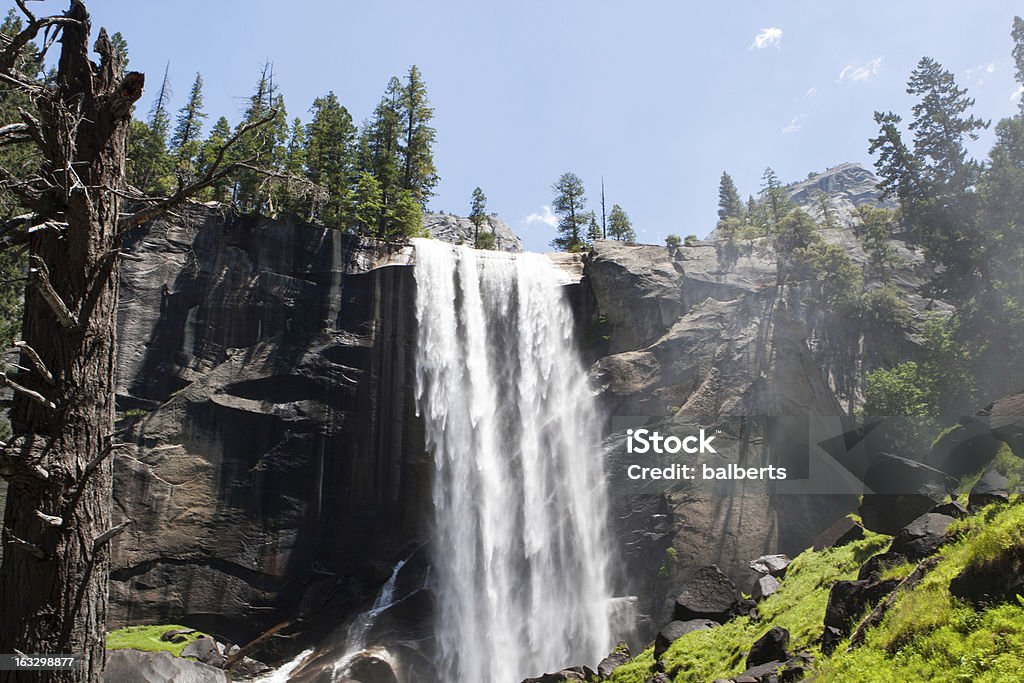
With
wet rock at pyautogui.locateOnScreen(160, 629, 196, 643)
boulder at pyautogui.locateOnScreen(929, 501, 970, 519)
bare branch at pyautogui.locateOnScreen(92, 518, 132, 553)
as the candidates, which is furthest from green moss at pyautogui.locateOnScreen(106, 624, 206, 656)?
boulder at pyautogui.locateOnScreen(929, 501, 970, 519)

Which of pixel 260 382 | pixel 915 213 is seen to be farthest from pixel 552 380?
pixel 915 213

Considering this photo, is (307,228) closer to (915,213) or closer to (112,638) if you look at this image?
(112,638)

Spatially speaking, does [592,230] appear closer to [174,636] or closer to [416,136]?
[416,136]

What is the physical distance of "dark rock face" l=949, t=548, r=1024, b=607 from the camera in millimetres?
8750

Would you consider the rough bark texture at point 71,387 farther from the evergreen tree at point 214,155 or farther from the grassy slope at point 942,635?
the evergreen tree at point 214,155

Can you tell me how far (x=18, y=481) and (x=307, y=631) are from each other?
25.9 meters

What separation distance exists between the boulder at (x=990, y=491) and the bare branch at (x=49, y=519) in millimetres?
14859

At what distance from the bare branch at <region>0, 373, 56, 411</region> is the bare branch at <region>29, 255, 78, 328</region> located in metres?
0.53

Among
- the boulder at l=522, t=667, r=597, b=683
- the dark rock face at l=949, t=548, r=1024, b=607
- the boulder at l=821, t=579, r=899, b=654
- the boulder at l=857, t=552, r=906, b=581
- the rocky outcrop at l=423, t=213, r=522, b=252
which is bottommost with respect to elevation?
the boulder at l=522, t=667, r=597, b=683

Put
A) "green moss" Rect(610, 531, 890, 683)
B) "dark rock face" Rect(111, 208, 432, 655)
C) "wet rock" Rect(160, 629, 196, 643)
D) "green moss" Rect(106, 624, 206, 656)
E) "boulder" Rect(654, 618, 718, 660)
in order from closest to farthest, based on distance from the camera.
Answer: "green moss" Rect(610, 531, 890, 683)
"boulder" Rect(654, 618, 718, 660)
"green moss" Rect(106, 624, 206, 656)
"wet rock" Rect(160, 629, 196, 643)
"dark rock face" Rect(111, 208, 432, 655)

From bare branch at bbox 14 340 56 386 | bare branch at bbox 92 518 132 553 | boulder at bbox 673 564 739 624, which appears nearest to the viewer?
bare branch at bbox 14 340 56 386

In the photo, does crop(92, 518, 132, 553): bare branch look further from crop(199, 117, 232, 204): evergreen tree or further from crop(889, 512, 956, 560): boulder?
crop(199, 117, 232, 204): evergreen tree

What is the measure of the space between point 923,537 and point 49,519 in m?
14.3

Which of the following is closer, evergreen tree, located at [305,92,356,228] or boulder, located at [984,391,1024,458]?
boulder, located at [984,391,1024,458]
